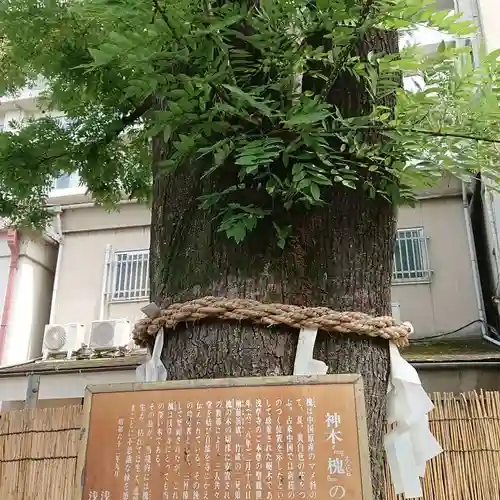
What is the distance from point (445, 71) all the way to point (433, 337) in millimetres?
5109

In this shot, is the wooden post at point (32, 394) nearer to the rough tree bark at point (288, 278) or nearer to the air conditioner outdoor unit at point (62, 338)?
the air conditioner outdoor unit at point (62, 338)

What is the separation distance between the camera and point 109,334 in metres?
6.87

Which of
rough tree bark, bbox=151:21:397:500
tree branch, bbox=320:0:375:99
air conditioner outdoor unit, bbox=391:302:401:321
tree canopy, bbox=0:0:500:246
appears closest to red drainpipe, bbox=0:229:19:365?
air conditioner outdoor unit, bbox=391:302:401:321

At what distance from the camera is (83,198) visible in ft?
26.5

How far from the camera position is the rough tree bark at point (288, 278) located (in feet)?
5.28

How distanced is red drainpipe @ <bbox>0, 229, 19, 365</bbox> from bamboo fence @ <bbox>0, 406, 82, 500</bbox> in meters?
3.78

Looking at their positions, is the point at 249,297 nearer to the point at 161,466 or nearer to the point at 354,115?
the point at 161,466

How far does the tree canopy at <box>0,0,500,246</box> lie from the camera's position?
1522mm

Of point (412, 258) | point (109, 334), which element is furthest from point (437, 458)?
point (109, 334)

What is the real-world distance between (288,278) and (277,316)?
13 cm

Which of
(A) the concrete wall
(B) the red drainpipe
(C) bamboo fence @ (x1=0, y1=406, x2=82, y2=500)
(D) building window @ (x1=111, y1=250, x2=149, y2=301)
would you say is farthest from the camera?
(D) building window @ (x1=111, y1=250, x2=149, y2=301)

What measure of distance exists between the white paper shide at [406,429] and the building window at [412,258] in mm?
5225

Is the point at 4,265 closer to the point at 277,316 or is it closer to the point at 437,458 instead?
the point at 437,458

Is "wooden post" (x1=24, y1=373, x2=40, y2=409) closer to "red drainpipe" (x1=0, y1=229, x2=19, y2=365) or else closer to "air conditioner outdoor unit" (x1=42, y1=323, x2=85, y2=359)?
"air conditioner outdoor unit" (x1=42, y1=323, x2=85, y2=359)
